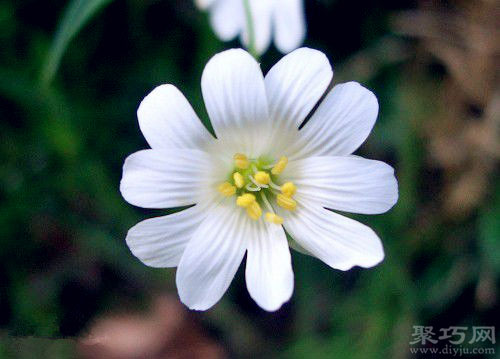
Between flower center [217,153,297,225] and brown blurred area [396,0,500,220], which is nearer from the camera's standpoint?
flower center [217,153,297,225]

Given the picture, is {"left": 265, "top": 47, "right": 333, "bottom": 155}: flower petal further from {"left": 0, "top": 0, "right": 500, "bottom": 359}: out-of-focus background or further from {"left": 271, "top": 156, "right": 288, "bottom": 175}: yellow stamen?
{"left": 0, "top": 0, "right": 500, "bottom": 359}: out-of-focus background

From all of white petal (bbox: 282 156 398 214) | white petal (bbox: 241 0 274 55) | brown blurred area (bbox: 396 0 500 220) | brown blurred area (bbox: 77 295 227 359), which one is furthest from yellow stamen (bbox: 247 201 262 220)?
brown blurred area (bbox: 396 0 500 220)

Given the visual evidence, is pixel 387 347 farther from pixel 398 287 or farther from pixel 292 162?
pixel 292 162

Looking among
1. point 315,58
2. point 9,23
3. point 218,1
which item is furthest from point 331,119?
point 9,23

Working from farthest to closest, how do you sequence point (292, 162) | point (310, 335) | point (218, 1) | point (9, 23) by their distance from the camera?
point (310, 335), point (9, 23), point (218, 1), point (292, 162)

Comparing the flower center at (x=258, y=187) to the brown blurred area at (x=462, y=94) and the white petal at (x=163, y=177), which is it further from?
A: the brown blurred area at (x=462, y=94)

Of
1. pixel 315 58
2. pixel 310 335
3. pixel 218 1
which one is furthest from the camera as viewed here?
pixel 310 335

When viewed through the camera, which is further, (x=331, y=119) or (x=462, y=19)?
(x=462, y=19)
